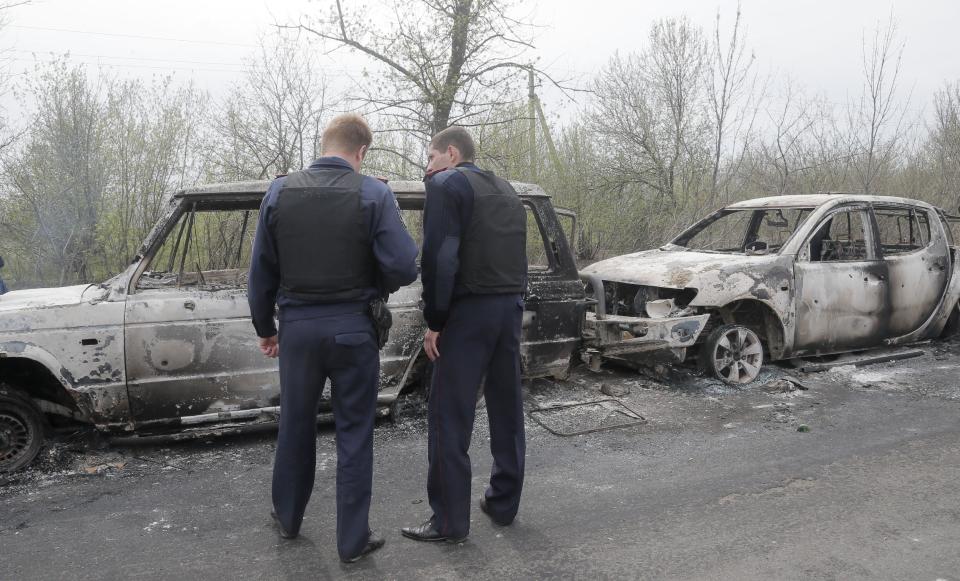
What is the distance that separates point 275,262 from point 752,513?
2.69m

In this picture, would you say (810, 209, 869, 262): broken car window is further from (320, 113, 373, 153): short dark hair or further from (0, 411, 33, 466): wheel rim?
(0, 411, 33, 466): wheel rim

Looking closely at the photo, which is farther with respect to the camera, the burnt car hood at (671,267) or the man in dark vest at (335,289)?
the burnt car hood at (671,267)

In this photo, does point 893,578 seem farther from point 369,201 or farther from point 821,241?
point 821,241

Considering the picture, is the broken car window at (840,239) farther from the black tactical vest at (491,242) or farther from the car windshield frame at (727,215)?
the black tactical vest at (491,242)

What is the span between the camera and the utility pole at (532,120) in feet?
38.9

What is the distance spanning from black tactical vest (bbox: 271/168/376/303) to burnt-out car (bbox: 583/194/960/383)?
129 inches

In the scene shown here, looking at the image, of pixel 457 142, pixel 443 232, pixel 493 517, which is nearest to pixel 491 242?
pixel 443 232

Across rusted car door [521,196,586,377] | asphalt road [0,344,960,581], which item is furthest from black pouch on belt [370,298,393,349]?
rusted car door [521,196,586,377]

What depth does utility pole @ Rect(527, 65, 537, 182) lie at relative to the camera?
11.9 meters

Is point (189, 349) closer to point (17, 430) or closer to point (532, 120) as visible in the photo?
point (17, 430)

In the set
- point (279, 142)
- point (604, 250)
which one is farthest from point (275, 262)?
point (604, 250)

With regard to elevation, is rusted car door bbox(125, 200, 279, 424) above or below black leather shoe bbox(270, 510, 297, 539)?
above

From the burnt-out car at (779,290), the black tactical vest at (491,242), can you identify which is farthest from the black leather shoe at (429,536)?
the burnt-out car at (779,290)

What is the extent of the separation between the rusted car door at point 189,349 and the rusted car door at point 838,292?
4.85 m
